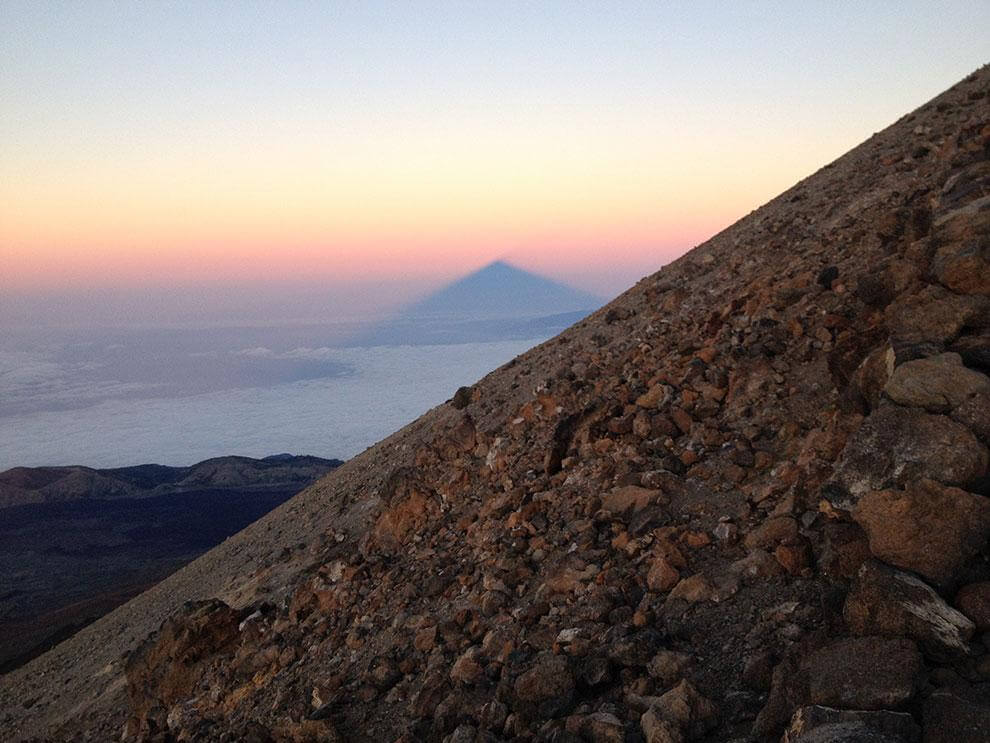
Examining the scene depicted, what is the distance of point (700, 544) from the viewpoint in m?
5.12

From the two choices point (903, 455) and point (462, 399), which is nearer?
point (903, 455)

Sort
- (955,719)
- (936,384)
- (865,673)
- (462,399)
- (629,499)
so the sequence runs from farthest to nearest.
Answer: (462,399) < (629,499) < (936,384) < (865,673) < (955,719)

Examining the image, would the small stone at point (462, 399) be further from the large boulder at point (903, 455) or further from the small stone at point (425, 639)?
the large boulder at point (903, 455)

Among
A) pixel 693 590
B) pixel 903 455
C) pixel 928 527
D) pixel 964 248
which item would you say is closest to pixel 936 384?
pixel 903 455

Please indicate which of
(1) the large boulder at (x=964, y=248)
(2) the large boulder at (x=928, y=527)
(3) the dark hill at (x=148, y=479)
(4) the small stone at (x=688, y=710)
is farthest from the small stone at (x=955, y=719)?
(3) the dark hill at (x=148, y=479)

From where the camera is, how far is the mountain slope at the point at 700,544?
11.6 feet

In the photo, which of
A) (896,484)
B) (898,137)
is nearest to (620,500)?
(896,484)

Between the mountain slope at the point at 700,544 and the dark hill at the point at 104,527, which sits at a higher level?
the mountain slope at the point at 700,544

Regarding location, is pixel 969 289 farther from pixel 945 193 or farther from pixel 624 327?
pixel 624 327

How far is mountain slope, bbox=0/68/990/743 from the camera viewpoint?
140 inches

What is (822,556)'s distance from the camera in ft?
13.9

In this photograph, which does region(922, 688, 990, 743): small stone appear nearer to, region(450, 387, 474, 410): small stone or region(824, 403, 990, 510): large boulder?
region(824, 403, 990, 510): large boulder

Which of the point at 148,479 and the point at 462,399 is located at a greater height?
the point at 462,399

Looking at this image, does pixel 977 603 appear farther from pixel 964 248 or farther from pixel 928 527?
pixel 964 248
